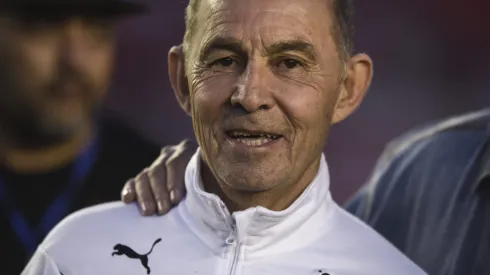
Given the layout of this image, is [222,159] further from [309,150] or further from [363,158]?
[363,158]

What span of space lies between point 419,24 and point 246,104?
137 inches

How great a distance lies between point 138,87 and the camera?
18.1 feet

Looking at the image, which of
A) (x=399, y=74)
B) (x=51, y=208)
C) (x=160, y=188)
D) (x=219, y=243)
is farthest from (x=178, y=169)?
(x=399, y=74)

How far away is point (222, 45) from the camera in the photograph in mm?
2502

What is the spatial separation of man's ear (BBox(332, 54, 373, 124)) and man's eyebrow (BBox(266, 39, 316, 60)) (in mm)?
184

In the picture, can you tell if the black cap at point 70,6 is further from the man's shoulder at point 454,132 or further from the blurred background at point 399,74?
the man's shoulder at point 454,132

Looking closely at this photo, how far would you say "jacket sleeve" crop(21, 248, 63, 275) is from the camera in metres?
2.60

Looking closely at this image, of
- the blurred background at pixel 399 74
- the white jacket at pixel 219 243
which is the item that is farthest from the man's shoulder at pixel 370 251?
the blurred background at pixel 399 74

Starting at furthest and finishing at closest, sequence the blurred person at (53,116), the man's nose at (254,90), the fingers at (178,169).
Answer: the blurred person at (53,116) → the fingers at (178,169) → the man's nose at (254,90)

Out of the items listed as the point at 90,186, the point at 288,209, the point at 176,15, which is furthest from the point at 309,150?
the point at 176,15

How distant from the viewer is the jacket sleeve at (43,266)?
2600 mm

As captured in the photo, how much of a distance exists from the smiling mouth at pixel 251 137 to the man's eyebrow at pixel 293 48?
0.20 m

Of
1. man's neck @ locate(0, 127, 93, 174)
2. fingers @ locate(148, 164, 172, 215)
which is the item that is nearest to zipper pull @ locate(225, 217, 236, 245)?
fingers @ locate(148, 164, 172, 215)

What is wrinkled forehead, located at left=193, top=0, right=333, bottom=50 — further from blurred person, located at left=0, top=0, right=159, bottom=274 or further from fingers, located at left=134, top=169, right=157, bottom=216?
blurred person, located at left=0, top=0, right=159, bottom=274
